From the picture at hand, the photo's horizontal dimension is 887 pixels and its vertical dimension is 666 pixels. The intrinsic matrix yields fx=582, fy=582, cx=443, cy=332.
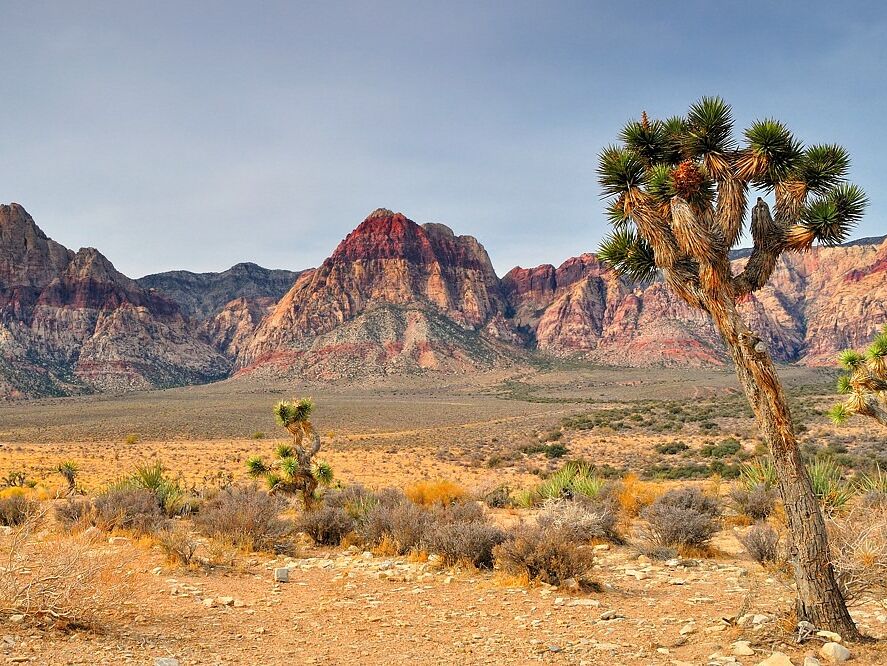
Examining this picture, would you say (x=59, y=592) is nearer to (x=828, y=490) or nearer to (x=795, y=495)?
(x=795, y=495)

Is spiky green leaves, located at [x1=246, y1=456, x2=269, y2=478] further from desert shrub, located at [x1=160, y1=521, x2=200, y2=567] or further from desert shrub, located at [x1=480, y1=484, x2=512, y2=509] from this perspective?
desert shrub, located at [x1=480, y1=484, x2=512, y2=509]

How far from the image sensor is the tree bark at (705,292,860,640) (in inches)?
218

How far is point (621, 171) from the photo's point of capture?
760cm

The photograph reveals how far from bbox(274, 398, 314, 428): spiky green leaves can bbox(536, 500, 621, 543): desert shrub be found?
6.94 metres

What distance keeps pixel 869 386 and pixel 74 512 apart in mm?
15906

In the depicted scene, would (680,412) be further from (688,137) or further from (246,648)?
(246,648)

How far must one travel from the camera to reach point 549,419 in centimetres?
5309

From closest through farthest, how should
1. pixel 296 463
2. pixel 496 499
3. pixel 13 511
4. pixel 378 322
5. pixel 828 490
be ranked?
pixel 828 490
pixel 13 511
pixel 296 463
pixel 496 499
pixel 378 322

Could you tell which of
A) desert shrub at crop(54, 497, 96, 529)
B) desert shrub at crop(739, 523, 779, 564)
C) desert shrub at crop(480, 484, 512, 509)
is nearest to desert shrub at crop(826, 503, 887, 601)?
desert shrub at crop(739, 523, 779, 564)

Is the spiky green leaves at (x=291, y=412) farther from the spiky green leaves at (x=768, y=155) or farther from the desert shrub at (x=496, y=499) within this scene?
the spiky green leaves at (x=768, y=155)

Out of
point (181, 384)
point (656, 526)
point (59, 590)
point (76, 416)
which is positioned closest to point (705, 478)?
point (656, 526)

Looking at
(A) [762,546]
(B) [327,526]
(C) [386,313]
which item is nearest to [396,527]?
(B) [327,526]

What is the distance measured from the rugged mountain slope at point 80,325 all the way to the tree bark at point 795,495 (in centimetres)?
15042

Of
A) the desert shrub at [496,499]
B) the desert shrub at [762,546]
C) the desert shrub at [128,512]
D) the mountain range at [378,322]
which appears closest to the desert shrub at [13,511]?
the desert shrub at [128,512]
